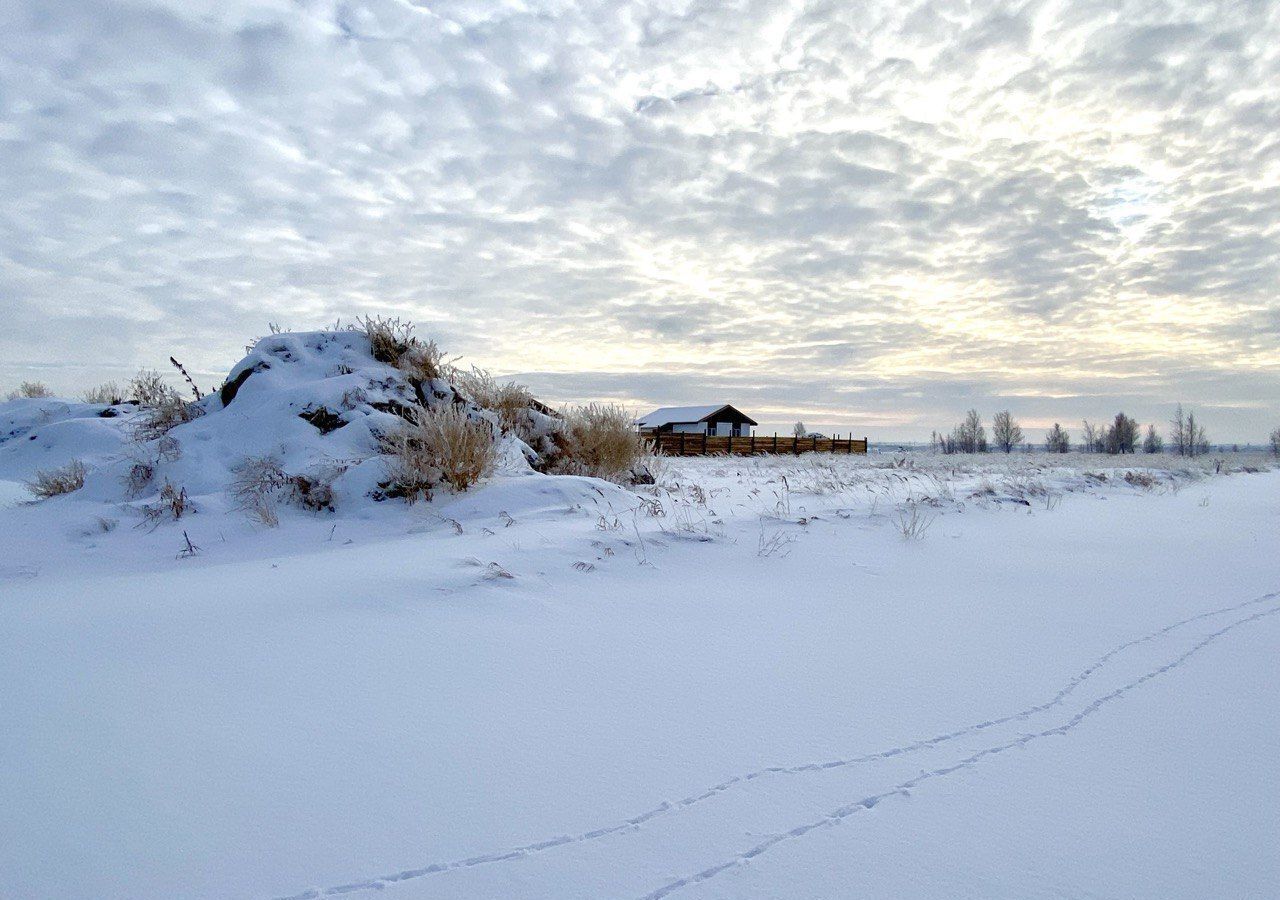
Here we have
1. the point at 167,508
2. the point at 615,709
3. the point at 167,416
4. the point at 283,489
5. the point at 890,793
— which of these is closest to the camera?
the point at 890,793

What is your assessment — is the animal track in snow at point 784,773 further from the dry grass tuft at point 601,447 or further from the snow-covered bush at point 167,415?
the snow-covered bush at point 167,415

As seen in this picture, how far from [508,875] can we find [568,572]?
2.27 m

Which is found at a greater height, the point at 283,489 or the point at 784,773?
the point at 283,489

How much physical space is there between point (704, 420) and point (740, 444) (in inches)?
700

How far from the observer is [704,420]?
49406mm

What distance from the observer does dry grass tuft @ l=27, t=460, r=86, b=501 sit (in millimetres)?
6195

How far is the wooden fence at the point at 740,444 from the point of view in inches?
1120

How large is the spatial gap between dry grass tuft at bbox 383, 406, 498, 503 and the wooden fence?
1862 centimetres

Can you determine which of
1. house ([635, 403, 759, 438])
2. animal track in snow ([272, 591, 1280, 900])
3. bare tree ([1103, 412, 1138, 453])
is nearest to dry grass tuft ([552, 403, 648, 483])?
animal track in snow ([272, 591, 1280, 900])

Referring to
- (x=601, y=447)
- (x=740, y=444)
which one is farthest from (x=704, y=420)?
(x=601, y=447)

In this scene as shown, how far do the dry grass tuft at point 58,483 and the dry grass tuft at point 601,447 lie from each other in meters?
4.49

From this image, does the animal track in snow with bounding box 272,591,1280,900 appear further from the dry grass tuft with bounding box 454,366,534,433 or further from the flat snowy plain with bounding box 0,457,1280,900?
the dry grass tuft with bounding box 454,366,534,433

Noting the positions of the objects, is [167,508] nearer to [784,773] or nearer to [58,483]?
[58,483]

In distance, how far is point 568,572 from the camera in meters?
3.60
